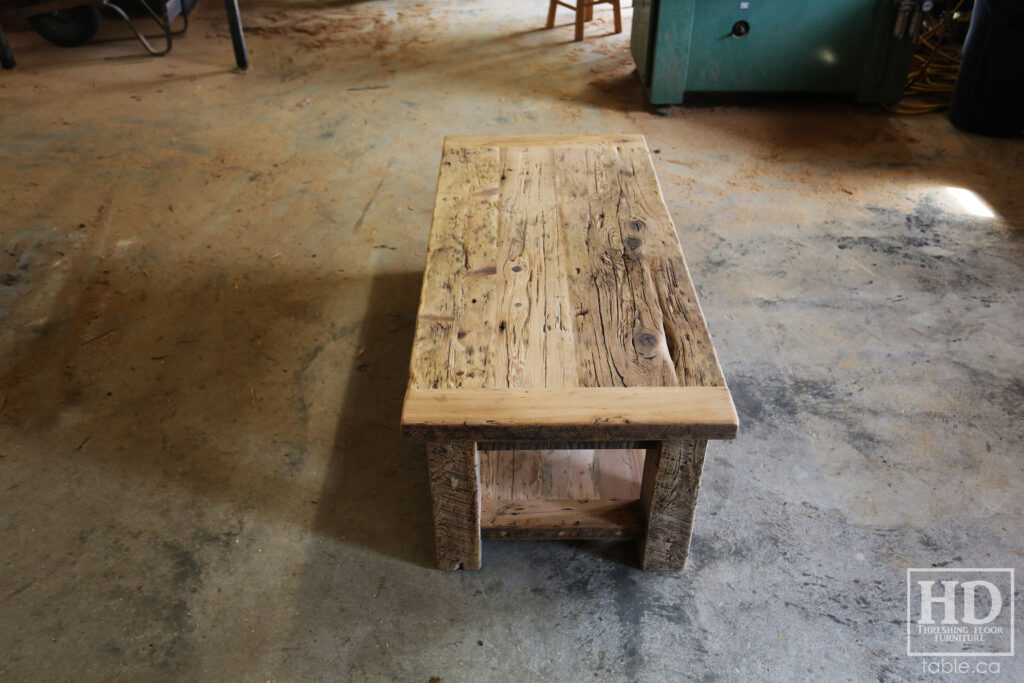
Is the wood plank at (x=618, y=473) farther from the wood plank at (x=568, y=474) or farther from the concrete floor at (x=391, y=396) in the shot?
the concrete floor at (x=391, y=396)

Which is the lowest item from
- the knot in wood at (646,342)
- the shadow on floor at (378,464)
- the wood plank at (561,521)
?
the shadow on floor at (378,464)

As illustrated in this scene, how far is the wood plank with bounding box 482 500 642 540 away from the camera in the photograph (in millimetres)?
2066

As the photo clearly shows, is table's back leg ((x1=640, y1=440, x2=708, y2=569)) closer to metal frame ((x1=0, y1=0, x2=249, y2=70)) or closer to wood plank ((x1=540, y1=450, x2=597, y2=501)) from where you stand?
wood plank ((x1=540, y1=450, x2=597, y2=501))

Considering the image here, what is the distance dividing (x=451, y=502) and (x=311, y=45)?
183 inches

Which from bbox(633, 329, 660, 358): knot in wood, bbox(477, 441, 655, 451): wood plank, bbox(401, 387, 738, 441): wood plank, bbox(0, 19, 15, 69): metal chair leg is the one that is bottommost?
bbox(0, 19, 15, 69): metal chair leg

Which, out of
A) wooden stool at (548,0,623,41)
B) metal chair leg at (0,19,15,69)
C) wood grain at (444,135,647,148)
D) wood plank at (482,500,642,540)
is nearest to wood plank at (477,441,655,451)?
wood plank at (482,500,642,540)

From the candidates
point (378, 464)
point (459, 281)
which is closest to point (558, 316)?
point (459, 281)

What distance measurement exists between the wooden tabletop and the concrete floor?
1.82 feet

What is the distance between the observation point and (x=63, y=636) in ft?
6.22

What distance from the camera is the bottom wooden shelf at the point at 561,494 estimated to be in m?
2.07

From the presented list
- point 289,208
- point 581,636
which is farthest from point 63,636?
point 289,208

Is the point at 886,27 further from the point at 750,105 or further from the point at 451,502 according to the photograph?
the point at 451,502

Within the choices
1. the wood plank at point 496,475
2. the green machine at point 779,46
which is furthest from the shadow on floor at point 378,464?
the green machine at point 779,46

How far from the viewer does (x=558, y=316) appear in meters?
1.97
